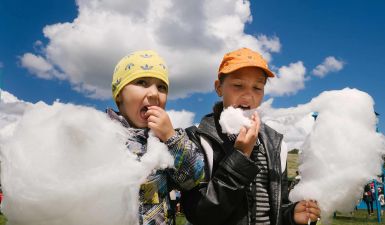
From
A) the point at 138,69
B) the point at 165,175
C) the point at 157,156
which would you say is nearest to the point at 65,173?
the point at 157,156

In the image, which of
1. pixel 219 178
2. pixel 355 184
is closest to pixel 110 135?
pixel 219 178

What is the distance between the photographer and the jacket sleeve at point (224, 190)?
2.08 m

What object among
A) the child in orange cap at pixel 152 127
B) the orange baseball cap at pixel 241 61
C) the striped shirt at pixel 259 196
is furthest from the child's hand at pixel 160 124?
the orange baseball cap at pixel 241 61

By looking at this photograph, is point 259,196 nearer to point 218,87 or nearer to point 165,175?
point 165,175

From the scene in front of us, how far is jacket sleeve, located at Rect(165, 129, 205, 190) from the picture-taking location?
6.02 ft

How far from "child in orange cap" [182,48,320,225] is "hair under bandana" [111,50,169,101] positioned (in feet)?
1.60

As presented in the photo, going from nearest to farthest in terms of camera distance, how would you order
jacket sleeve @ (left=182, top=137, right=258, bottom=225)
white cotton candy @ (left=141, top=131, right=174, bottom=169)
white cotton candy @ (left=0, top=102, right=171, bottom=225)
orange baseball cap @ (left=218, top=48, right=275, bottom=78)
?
white cotton candy @ (left=0, top=102, right=171, bottom=225)
white cotton candy @ (left=141, top=131, right=174, bottom=169)
jacket sleeve @ (left=182, top=137, right=258, bottom=225)
orange baseball cap @ (left=218, top=48, right=275, bottom=78)

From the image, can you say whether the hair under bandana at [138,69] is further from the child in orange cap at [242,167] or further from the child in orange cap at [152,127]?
the child in orange cap at [242,167]

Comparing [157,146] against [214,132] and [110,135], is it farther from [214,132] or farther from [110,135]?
[214,132]

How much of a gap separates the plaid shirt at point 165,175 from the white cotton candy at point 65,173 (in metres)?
0.43

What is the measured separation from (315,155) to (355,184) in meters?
0.27

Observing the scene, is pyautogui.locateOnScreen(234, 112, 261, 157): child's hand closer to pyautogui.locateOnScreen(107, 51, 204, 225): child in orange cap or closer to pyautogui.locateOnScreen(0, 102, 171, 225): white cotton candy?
pyautogui.locateOnScreen(107, 51, 204, 225): child in orange cap

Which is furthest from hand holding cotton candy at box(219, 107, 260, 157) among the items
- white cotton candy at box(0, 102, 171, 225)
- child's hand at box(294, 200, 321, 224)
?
white cotton candy at box(0, 102, 171, 225)

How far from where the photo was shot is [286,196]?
2.57 meters
